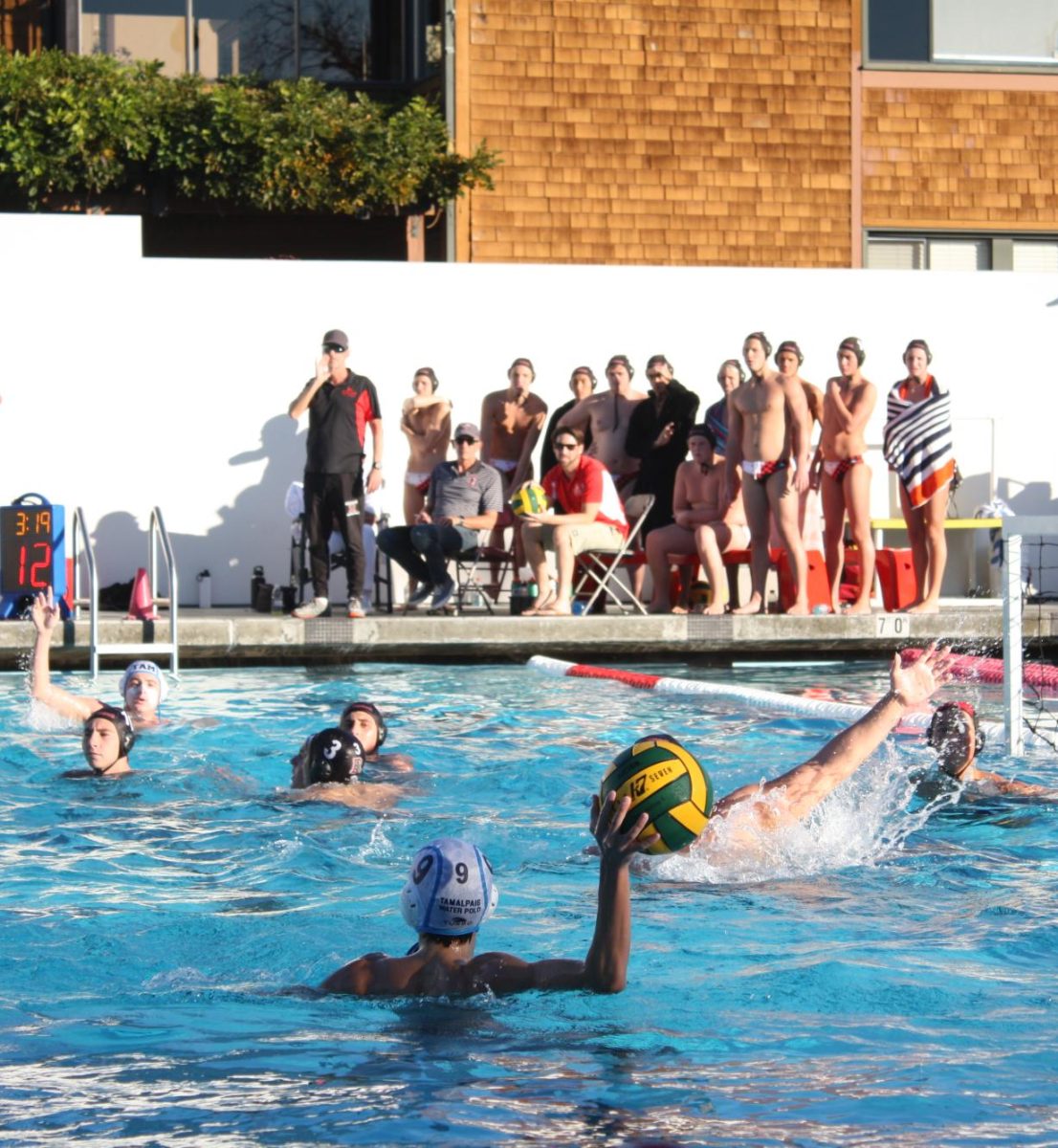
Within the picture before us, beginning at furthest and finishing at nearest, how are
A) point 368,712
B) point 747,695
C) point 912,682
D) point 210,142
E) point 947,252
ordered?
point 947,252 → point 210,142 → point 747,695 → point 368,712 → point 912,682

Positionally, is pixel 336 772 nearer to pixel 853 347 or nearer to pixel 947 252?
pixel 853 347

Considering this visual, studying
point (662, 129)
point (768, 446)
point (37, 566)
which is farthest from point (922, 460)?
point (37, 566)

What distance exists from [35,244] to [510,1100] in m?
13.2

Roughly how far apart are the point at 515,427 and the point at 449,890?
10646mm

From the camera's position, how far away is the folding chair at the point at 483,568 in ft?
50.2

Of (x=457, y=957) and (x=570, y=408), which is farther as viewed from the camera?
(x=570, y=408)

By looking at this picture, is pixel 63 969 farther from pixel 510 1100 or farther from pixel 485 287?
pixel 485 287

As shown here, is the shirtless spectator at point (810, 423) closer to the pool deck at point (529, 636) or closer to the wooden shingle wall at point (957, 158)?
the pool deck at point (529, 636)

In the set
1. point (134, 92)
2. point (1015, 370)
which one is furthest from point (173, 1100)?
point (134, 92)

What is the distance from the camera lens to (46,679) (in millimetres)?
10672

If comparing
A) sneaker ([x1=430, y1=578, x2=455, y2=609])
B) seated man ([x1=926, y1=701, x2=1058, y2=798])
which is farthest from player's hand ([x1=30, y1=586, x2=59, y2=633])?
sneaker ([x1=430, y1=578, x2=455, y2=609])

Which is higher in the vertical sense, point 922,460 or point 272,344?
point 272,344

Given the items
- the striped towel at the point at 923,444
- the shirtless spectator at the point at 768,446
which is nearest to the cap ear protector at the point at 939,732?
the shirtless spectator at the point at 768,446

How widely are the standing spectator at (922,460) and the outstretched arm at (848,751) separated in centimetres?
744
